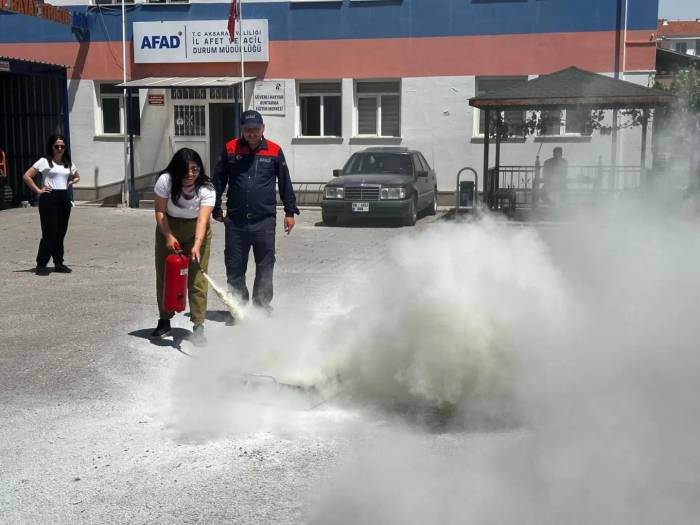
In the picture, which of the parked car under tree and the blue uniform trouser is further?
the parked car under tree

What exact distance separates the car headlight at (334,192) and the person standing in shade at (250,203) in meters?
9.69

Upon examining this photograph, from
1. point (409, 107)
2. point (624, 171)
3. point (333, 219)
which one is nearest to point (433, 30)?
point (409, 107)

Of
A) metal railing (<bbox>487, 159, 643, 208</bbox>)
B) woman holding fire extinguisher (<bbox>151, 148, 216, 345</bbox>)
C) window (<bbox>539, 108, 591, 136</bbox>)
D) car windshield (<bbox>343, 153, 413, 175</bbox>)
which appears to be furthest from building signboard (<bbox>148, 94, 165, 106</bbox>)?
woman holding fire extinguisher (<bbox>151, 148, 216, 345</bbox>)

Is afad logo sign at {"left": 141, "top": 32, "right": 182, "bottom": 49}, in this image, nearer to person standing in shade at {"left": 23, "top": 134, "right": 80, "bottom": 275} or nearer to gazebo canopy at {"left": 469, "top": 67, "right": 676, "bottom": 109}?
gazebo canopy at {"left": 469, "top": 67, "right": 676, "bottom": 109}

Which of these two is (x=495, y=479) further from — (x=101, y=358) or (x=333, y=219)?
(x=333, y=219)

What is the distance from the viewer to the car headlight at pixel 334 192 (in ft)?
58.2

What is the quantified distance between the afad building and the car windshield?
3037mm

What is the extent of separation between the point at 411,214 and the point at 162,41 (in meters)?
9.93

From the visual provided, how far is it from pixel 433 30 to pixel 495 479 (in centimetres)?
1890

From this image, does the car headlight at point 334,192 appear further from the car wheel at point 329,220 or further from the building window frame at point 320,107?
the building window frame at point 320,107

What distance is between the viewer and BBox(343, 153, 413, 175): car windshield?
18.7 meters

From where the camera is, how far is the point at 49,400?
5.93 meters

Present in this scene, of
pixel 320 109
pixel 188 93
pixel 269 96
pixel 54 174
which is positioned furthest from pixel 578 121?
pixel 188 93

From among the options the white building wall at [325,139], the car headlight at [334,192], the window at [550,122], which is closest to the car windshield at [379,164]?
the car headlight at [334,192]
